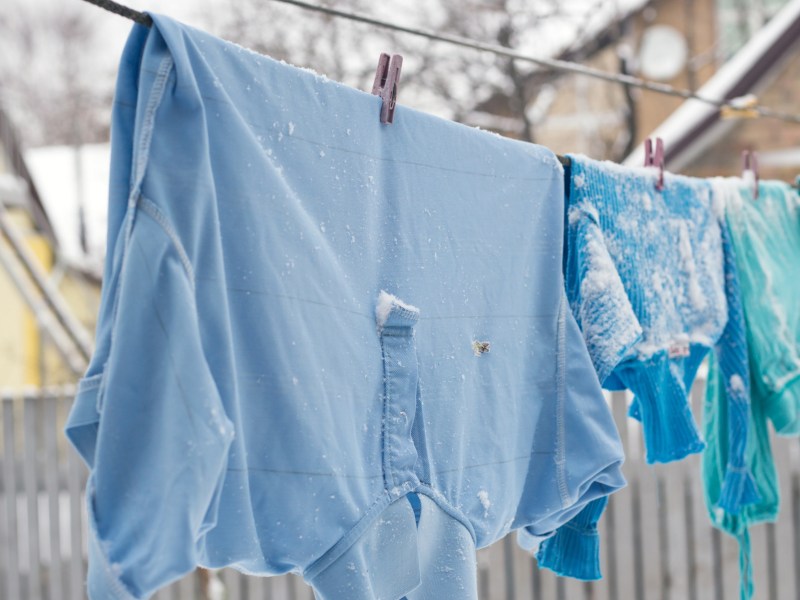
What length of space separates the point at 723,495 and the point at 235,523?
1194mm

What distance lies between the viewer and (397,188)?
106 centimetres

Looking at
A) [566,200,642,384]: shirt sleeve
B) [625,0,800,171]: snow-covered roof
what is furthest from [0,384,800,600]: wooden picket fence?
[625,0,800,171]: snow-covered roof

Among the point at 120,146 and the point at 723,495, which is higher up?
the point at 120,146

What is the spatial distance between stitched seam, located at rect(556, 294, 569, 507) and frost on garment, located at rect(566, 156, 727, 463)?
6 cm

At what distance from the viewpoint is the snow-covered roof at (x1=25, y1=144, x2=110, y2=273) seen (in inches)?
285

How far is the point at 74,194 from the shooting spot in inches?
347

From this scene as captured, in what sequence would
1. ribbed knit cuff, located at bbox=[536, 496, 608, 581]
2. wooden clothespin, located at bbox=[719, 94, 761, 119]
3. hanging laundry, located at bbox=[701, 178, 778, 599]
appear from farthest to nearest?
1. wooden clothespin, located at bbox=[719, 94, 761, 119]
2. hanging laundry, located at bbox=[701, 178, 778, 599]
3. ribbed knit cuff, located at bbox=[536, 496, 608, 581]

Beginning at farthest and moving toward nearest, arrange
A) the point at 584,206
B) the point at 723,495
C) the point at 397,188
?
the point at 723,495 → the point at 584,206 → the point at 397,188

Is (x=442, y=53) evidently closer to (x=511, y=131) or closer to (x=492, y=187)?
(x=511, y=131)

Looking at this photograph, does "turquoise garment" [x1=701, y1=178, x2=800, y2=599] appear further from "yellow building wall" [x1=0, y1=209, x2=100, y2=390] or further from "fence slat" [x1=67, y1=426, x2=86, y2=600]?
"yellow building wall" [x1=0, y1=209, x2=100, y2=390]

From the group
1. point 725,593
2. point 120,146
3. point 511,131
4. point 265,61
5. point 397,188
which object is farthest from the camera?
point 511,131

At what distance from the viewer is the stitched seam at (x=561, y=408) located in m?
1.21

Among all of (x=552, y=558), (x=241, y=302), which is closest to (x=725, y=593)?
(x=552, y=558)

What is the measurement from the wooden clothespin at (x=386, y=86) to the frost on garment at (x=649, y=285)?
41cm
